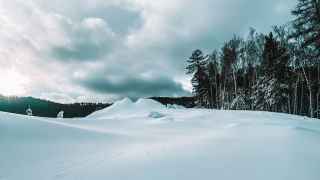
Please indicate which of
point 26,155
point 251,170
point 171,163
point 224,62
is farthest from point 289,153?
point 224,62

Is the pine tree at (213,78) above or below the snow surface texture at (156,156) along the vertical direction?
above

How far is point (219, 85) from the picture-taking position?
5534 centimetres

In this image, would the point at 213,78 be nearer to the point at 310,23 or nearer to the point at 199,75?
the point at 199,75

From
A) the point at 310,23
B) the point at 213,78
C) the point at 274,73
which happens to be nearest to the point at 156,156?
the point at 310,23

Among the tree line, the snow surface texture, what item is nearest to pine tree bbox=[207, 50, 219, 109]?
the tree line

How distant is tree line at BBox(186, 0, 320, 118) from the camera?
28.0 m

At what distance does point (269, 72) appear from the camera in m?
40.8

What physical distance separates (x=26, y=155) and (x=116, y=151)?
2.52 meters

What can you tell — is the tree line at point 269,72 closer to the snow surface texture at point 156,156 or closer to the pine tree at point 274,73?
the pine tree at point 274,73

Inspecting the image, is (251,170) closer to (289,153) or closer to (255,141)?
(289,153)

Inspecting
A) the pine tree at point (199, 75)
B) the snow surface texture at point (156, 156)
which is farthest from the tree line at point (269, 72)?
the snow surface texture at point (156, 156)

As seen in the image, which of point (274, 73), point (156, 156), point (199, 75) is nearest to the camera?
point (156, 156)

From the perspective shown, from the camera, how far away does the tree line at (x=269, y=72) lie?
91.9 ft

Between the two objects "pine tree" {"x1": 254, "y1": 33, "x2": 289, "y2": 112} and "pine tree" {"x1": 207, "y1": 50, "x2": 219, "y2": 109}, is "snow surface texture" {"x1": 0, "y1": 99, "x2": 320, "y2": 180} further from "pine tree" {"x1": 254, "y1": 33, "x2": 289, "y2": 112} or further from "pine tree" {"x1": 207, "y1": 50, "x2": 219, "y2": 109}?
"pine tree" {"x1": 207, "y1": 50, "x2": 219, "y2": 109}
